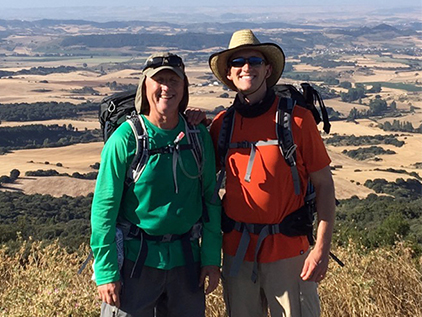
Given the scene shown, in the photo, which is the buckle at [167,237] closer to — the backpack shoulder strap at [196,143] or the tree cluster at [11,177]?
the backpack shoulder strap at [196,143]

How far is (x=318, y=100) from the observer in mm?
2977

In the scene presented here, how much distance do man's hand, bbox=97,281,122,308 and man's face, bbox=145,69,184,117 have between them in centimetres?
86

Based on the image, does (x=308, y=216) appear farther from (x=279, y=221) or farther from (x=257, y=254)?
(x=257, y=254)

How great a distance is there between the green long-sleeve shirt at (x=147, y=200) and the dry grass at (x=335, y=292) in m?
0.68

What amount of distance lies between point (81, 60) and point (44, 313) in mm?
166132

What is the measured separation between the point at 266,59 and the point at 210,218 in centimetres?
95

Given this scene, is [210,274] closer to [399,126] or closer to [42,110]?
[399,126]

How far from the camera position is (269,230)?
280cm

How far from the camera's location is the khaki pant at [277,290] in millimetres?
2799

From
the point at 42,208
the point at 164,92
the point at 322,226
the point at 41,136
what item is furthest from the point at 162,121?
the point at 41,136

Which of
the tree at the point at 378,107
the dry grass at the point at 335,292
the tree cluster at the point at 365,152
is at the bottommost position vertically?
the tree at the point at 378,107

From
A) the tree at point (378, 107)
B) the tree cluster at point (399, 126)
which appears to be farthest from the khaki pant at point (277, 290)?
the tree at point (378, 107)

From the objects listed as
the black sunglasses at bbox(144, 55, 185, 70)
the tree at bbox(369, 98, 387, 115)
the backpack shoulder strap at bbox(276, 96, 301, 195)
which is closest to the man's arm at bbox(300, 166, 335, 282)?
the backpack shoulder strap at bbox(276, 96, 301, 195)

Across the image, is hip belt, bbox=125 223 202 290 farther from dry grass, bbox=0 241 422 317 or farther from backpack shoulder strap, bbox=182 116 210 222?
dry grass, bbox=0 241 422 317
